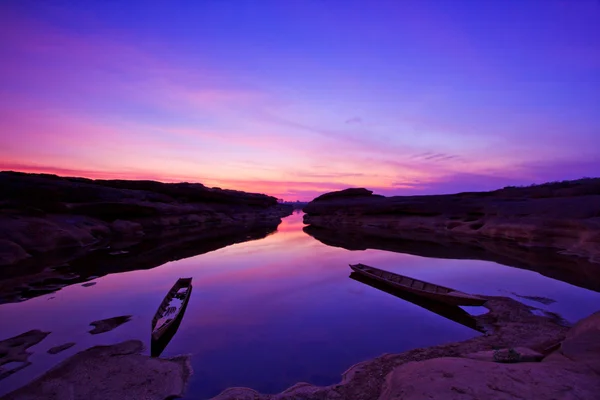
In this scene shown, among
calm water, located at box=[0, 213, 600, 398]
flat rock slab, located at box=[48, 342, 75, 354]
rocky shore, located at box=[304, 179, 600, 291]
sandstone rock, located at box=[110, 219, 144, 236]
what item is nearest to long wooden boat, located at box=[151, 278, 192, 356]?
calm water, located at box=[0, 213, 600, 398]

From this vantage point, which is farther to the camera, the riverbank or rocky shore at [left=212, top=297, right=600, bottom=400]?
the riverbank

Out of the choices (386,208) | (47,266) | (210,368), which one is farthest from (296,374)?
(386,208)

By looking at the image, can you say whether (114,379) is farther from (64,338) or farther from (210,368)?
(64,338)

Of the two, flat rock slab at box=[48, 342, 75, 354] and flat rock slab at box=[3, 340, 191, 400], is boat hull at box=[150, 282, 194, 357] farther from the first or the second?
flat rock slab at box=[48, 342, 75, 354]

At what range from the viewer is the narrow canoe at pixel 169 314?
1106 cm

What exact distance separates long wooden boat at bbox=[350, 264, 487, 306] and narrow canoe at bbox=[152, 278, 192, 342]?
10.9 meters

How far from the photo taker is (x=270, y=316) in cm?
1427

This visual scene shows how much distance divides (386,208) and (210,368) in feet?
190

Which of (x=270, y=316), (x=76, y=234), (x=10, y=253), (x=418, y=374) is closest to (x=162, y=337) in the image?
(x=270, y=316)

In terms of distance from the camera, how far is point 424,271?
23.4 metres

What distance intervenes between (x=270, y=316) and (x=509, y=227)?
119ft

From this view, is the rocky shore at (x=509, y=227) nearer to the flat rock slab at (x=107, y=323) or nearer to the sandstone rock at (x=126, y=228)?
the flat rock slab at (x=107, y=323)

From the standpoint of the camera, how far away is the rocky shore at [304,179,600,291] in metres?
26.2

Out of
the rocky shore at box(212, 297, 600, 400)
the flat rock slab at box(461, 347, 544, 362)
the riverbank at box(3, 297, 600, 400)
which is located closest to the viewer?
the rocky shore at box(212, 297, 600, 400)
